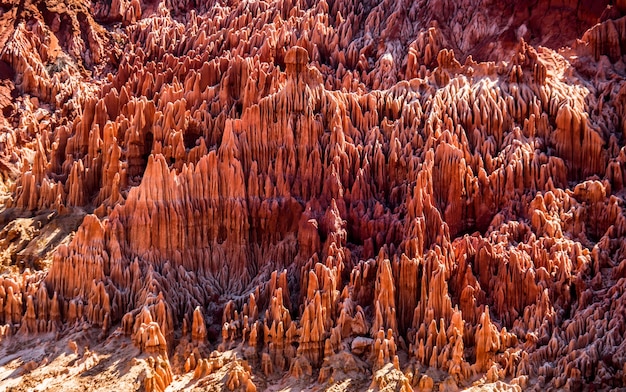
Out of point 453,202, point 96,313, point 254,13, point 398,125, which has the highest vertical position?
point 254,13

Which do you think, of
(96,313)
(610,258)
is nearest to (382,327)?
(610,258)

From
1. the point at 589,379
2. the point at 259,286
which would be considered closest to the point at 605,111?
the point at 589,379

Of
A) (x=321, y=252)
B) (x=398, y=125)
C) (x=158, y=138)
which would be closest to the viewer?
(x=321, y=252)

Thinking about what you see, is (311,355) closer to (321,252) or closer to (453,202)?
(321,252)

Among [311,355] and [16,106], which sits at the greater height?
[16,106]

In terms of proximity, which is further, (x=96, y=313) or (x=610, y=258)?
(x=96, y=313)

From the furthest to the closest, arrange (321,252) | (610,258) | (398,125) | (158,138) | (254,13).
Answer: (254,13) → (158,138) → (398,125) → (321,252) → (610,258)
